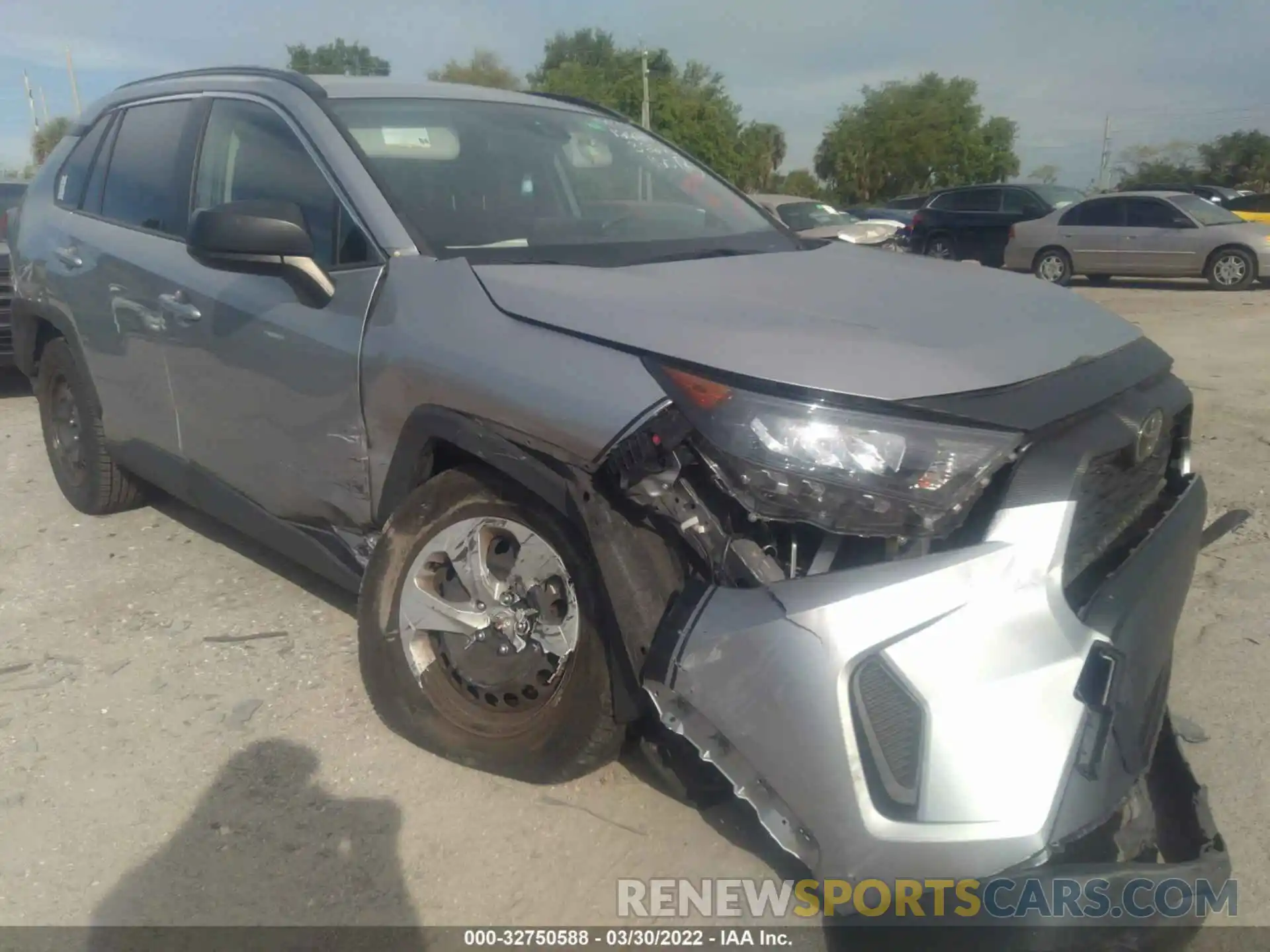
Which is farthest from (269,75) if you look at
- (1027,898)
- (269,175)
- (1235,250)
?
(1235,250)

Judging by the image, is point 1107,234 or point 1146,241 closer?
point 1146,241

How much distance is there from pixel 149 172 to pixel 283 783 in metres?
2.43

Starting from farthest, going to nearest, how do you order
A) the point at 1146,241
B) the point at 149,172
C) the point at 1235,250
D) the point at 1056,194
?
the point at 1056,194, the point at 1146,241, the point at 1235,250, the point at 149,172

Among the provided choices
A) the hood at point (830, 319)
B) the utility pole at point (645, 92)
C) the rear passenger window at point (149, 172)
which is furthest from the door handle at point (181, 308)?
the utility pole at point (645, 92)

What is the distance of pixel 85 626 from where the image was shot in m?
3.78

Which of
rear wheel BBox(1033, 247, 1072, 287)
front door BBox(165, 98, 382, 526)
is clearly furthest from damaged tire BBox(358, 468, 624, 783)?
rear wheel BBox(1033, 247, 1072, 287)

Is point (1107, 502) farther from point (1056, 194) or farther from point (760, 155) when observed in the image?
point (760, 155)

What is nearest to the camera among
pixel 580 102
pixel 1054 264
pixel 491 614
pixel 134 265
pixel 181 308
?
pixel 491 614

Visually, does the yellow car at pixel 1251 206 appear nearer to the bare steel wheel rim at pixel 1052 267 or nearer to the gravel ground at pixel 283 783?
the bare steel wheel rim at pixel 1052 267

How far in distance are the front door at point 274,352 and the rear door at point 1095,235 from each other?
1454 centimetres

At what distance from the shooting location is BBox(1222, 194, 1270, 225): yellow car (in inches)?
662

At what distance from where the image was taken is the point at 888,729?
1.84 m

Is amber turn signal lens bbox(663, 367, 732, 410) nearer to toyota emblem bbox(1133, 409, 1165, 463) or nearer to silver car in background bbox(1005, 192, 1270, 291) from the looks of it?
toyota emblem bbox(1133, 409, 1165, 463)

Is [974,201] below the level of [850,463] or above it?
below
